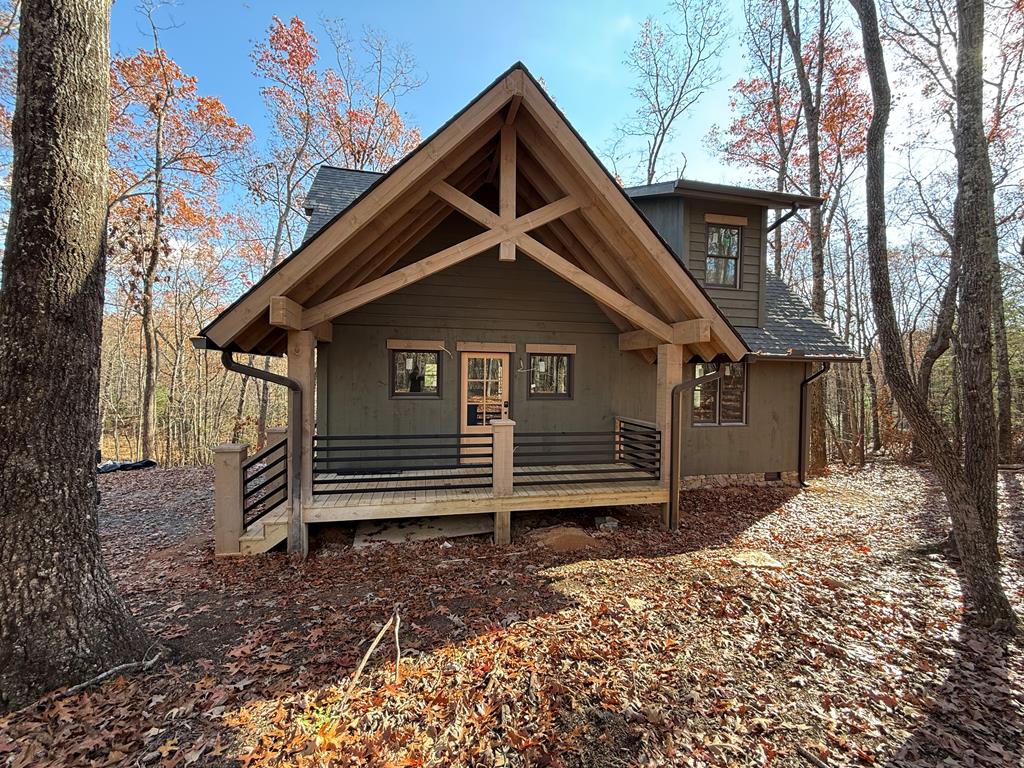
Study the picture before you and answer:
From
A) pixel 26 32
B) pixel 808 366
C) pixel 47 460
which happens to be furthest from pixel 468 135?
pixel 808 366

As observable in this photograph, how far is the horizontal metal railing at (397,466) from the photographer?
5520 mm

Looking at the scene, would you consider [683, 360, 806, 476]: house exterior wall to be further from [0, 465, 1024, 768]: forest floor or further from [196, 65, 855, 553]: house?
[0, 465, 1024, 768]: forest floor

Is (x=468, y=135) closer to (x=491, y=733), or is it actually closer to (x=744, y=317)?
(x=491, y=733)

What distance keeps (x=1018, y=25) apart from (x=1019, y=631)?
14987 millimetres

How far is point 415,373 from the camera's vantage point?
7.12 metres

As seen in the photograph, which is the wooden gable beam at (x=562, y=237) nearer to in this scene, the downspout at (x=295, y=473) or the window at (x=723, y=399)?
the window at (x=723, y=399)

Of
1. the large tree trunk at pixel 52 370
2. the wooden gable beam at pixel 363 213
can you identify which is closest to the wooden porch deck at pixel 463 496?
the wooden gable beam at pixel 363 213

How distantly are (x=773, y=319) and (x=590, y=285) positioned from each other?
5957 millimetres

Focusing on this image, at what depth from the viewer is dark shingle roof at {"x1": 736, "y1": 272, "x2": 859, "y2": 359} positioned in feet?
27.1

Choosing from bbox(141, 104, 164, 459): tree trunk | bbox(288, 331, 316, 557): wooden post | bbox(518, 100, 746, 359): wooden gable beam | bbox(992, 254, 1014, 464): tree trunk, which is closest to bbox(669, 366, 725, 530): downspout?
bbox(518, 100, 746, 359): wooden gable beam

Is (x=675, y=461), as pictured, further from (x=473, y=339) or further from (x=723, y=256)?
(x=723, y=256)

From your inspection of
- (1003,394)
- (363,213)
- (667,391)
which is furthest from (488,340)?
(1003,394)

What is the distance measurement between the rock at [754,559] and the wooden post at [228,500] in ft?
18.2

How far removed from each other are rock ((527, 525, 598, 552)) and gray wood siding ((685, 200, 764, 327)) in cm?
551
